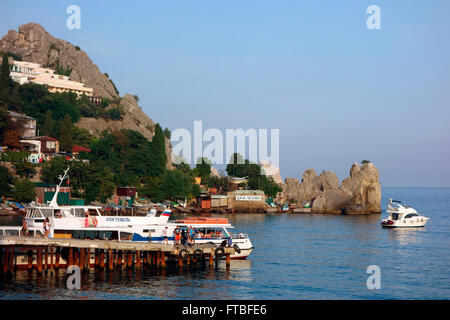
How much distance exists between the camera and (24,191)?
108375 mm

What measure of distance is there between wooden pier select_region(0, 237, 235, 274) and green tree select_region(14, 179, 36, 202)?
198 ft

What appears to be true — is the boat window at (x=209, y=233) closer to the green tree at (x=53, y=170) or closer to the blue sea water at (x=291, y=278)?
the blue sea water at (x=291, y=278)

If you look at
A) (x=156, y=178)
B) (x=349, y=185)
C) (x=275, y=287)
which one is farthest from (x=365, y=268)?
(x=349, y=185)

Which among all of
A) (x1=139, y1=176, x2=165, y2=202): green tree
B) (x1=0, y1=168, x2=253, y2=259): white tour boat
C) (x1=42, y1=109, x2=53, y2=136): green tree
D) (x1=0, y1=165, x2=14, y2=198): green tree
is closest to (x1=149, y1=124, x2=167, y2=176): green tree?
(x1=139, y1=176, x2=165, y2=202): green tree

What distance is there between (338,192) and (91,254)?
10808cm

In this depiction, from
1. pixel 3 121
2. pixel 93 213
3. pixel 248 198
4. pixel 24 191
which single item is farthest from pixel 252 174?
pixel 93 213

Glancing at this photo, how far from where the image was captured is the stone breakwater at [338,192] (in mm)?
149625

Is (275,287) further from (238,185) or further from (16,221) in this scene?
(238,185)

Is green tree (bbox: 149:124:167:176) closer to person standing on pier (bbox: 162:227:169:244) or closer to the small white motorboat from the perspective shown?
the small white motorboat

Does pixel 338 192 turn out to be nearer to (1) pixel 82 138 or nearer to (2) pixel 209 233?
(1) pixel 82 138

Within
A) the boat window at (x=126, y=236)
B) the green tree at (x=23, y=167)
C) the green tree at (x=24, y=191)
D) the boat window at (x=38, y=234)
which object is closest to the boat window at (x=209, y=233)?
the boat window at (x=126, y=236)

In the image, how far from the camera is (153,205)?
127 m
